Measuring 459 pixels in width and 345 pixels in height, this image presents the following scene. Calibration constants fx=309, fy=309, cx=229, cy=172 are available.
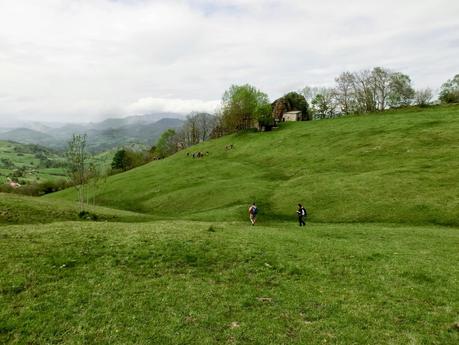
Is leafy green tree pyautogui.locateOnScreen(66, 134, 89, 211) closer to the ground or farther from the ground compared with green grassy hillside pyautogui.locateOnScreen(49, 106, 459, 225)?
farther from the ground

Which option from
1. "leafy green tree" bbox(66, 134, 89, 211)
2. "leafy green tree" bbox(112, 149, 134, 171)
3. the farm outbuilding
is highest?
the farm outbuilding

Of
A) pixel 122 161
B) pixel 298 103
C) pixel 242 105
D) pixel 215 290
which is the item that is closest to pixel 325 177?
pixel 215 290

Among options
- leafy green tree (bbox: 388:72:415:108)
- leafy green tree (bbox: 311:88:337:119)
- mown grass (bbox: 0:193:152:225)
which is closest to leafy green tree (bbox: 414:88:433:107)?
leafy green tree (bbox: 388:72:415:108)

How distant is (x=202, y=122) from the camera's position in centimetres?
19312

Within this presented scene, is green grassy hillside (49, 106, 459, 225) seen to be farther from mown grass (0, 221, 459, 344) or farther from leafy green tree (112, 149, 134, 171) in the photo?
leafy green tree (112, 149, 134, 171)

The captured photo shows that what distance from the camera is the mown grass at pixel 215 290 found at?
14633mm

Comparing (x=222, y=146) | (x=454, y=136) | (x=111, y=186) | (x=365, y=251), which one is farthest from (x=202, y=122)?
(x=365, y=251)

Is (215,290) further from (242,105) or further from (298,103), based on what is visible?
(298,103)

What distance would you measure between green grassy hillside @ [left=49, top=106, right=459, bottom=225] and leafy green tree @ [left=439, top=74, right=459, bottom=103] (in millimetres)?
43521

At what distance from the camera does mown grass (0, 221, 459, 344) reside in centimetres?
1463

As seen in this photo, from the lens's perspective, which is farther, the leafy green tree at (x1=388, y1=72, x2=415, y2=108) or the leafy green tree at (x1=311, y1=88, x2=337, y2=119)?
the leafy green tree at (x1=311, y1=88, x2=337, y2=119)

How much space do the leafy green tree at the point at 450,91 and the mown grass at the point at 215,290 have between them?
129302 mm

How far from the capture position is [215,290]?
18.9 metres

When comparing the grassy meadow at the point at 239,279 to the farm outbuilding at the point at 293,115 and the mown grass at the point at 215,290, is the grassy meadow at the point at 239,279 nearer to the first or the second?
the mown grass at the point at 215,290
